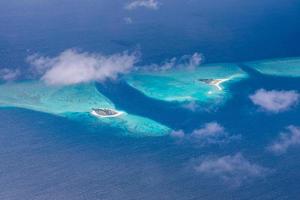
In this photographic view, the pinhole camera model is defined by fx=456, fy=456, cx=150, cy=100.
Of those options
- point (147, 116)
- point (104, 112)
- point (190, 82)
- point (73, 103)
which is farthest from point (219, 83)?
point (73, 103)

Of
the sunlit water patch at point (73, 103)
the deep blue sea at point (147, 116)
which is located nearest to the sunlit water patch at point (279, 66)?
the deep blue sea at point (147, 116)

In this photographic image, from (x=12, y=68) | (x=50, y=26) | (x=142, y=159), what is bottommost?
(x=142, y=159)

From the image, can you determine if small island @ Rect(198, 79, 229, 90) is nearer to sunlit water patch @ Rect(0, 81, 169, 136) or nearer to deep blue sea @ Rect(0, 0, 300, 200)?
deep blue sea @ Rect(0, 0, 300, 200)

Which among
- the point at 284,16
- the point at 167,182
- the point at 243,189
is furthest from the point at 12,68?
the point at 284,16

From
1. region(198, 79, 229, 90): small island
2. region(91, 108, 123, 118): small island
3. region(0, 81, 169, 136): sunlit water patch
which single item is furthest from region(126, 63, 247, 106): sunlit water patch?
region(91, 108, 123, 118): small island

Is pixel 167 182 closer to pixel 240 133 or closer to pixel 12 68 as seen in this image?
pixel 240 133

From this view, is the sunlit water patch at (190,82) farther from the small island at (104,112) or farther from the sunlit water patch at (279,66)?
the small island at (104,112)

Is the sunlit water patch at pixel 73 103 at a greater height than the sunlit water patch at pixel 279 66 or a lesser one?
lesser
